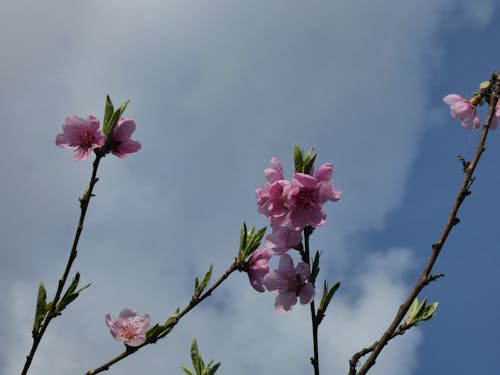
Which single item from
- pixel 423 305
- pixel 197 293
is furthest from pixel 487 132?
pixel 197 293

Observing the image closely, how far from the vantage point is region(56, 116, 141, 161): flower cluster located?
3297 mm

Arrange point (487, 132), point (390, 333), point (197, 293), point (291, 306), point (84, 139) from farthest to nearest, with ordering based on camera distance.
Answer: point (84, 139) < point (197, 293) < point (291, 306) < point (487, 132) < point (390, 333)

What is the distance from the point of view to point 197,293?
125 inches

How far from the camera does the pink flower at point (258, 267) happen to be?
124 inches

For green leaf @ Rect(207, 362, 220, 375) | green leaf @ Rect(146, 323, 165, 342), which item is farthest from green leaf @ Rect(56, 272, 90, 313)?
green leaf @ Rect(207, 362, 220, 375)

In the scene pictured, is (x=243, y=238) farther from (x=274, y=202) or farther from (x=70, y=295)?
(x=70, y=295)

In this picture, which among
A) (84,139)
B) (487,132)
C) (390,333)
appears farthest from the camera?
(84,139)

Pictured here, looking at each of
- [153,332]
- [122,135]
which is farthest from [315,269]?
[122,135]

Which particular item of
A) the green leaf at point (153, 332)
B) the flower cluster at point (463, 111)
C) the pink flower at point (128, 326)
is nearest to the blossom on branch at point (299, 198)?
the green leaf at point (153, 332)

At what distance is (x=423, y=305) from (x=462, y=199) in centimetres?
81

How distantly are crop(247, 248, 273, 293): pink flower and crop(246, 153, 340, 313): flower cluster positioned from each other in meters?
0.30

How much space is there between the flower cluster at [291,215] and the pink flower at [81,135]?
3.65 feet

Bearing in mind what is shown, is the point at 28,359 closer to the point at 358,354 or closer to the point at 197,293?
the point at 197,293

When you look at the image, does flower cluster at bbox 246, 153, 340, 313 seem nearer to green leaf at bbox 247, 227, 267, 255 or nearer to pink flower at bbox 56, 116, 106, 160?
green leaf at bbox 247, 227, 267, 255
